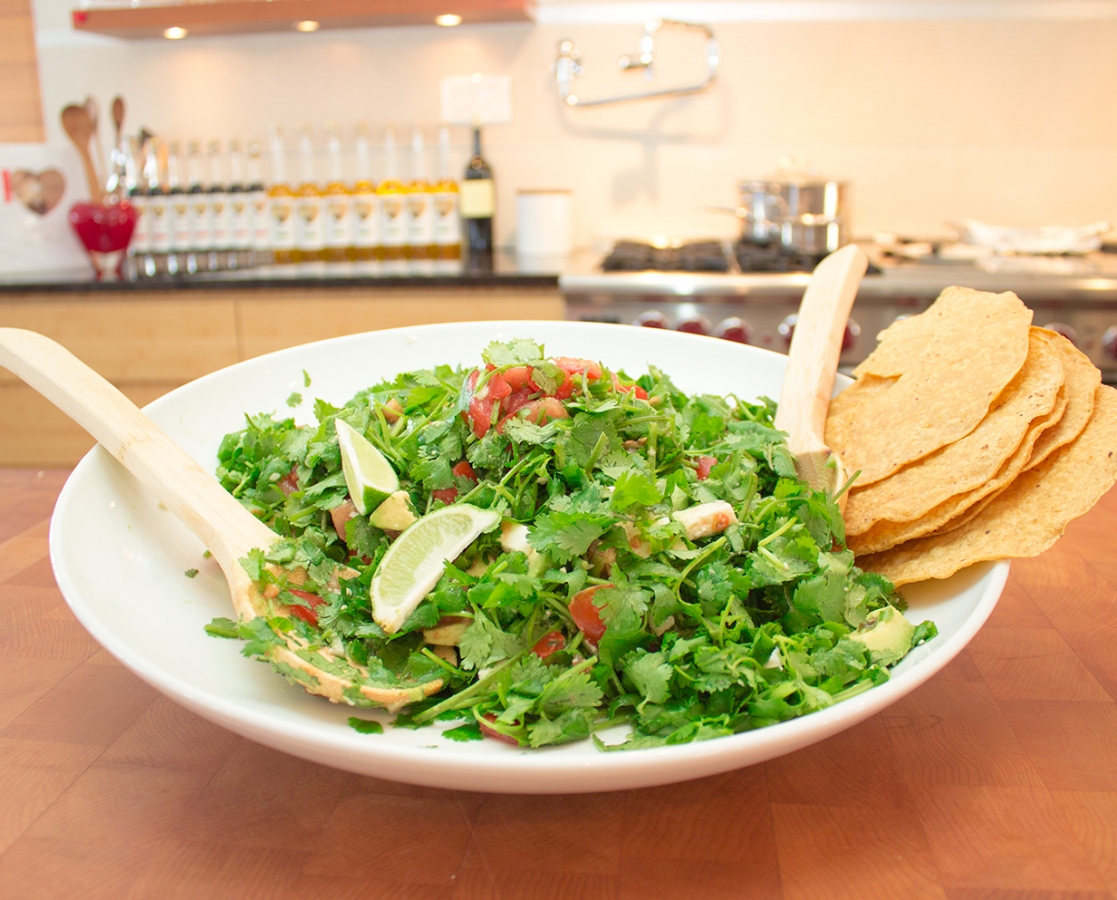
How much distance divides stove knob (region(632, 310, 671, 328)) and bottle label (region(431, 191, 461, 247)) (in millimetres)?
997

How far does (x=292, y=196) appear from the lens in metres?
3.45

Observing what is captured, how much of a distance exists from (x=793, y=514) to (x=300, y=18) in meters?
2.96

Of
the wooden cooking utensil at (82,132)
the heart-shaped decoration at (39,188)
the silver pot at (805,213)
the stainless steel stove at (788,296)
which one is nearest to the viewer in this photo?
the stainless steel stove at (788,296)

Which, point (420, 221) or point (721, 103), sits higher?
point (721, 103)

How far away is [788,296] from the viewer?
269 cm

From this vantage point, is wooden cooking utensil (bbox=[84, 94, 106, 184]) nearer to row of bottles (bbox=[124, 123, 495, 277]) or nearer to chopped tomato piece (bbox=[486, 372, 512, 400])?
row of bottles (bbox=[124, 123, 495, 277])

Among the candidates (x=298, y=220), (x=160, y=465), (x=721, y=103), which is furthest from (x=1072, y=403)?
(x=298, y=220)

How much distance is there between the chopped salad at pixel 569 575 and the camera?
75 centimetres

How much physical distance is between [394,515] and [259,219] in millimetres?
2804

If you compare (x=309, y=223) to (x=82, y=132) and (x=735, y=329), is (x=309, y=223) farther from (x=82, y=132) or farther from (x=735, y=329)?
(x=735, y=329)

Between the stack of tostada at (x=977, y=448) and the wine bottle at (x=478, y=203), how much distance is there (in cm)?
240

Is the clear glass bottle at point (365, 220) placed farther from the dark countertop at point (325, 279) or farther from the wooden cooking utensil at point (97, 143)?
the wooden cooking utensil at point (97, 143)

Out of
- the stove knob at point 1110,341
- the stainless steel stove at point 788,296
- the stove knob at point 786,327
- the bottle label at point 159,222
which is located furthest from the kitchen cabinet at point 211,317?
the stove knob at point 1110,341

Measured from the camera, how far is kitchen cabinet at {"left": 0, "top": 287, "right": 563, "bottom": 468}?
2922 mm
